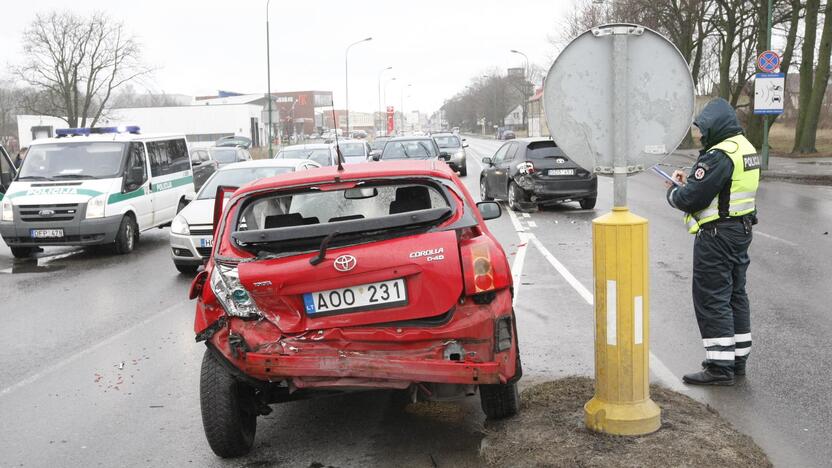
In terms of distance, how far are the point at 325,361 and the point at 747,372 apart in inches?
132

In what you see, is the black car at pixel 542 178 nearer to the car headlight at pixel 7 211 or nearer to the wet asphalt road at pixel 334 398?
the wet asphalt road at pixel 334 398

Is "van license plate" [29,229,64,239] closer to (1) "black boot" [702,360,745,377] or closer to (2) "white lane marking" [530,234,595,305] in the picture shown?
(2) "white lane marking" [530,234,595,305]

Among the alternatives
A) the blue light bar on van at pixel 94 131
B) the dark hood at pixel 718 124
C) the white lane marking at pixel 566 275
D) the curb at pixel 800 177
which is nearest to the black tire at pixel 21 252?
the blue light bar on van at pixel 94 131

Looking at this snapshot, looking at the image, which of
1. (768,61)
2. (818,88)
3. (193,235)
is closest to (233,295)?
(193,235)

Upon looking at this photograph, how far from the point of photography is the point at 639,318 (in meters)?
4.40

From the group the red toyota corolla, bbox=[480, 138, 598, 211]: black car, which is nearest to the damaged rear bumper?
the red toyota corolla

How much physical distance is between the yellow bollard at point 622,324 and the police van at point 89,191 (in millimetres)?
11305

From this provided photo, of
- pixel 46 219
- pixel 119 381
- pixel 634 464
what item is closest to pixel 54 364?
pixel 119 381

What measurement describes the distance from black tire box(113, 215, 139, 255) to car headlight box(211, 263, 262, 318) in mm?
10439

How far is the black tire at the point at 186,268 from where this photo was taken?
462 inches

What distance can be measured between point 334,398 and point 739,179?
3.13 meters

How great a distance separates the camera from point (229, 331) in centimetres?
449

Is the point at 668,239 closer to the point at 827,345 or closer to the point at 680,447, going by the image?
the point at 827,345

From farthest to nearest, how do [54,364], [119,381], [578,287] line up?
[578,287], [54,364], [119,381]
